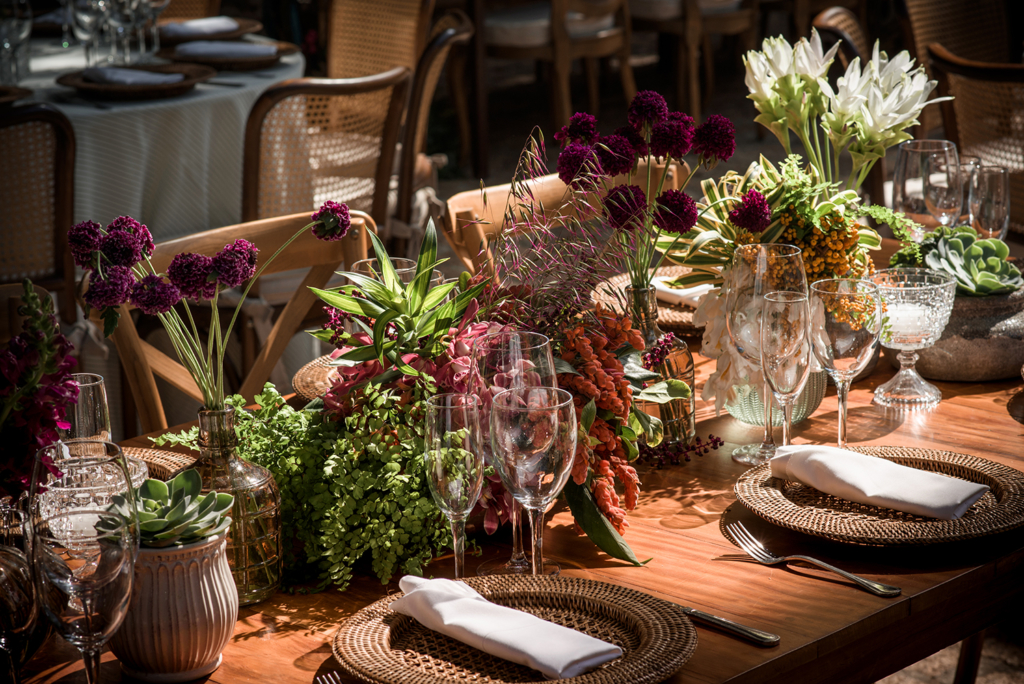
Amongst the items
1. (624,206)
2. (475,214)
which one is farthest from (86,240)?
(475,214)

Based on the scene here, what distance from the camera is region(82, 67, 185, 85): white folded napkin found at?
2975 millimetres

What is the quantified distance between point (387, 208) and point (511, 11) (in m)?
3.41

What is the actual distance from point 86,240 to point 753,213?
820 millimetres

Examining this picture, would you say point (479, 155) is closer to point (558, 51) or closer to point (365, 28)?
point (558, 51)

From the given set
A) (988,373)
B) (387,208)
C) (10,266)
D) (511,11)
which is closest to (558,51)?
(511,11)

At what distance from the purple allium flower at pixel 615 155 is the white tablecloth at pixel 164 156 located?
6.70 ft

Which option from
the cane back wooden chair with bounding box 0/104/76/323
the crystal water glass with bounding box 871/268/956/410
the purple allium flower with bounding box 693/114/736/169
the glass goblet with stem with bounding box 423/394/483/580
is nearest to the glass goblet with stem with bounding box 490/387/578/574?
the glass goblet with stem with bounding box 423/394/483/580

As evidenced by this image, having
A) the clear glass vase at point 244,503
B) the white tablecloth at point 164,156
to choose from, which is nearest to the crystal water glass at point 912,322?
the clear glass vase at point 244,503

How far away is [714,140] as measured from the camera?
1.27m

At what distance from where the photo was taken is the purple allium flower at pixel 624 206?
1189mm

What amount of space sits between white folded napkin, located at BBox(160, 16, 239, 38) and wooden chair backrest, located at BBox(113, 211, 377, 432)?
2.20 m

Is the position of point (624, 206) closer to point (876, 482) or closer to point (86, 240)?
point (876, 482)

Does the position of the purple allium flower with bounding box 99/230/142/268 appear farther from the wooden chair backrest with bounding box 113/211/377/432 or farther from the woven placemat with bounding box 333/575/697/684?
the wooden chair backrest with bounding box 113/211/377/432

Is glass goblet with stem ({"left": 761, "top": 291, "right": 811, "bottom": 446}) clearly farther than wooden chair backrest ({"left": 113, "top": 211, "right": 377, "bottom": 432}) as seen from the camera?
No
